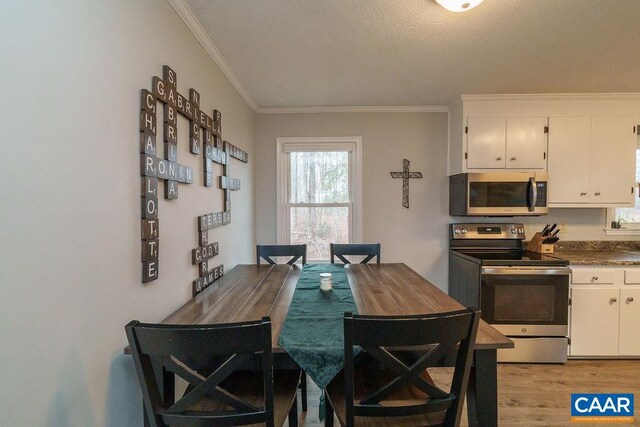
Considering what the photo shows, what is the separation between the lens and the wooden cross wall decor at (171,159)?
1.22 m

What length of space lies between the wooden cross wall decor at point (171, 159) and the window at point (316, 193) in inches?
47.7

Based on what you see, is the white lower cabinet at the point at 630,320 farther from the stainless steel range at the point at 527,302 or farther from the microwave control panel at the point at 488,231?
the microwave control panel at the point at 488,231

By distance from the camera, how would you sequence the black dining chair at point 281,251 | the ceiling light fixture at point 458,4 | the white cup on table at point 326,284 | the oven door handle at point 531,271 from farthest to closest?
the black dining chair at point 281,251
the oven door handle at point 531,271
the white cup on table at point 326,284
the ceiling light fixture at point 458,4

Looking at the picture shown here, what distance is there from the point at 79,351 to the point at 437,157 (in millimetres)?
3211

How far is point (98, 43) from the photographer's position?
1000 millimetres

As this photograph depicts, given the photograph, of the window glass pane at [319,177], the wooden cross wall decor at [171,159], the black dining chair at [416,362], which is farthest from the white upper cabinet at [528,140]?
the wooden cross wall decor at [171,159]

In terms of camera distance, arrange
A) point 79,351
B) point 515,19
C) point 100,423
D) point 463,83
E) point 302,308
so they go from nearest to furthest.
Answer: point 79,351, point 100,423, point 302,308, point 515,19, point 463,83

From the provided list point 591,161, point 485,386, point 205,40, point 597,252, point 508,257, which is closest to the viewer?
point 485,386

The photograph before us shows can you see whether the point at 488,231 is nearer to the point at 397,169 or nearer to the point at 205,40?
the point at 397,169

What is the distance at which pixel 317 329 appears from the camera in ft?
3.97

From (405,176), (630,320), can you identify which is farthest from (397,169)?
(630,320)

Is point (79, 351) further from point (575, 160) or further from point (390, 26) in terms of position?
point (575, 160)

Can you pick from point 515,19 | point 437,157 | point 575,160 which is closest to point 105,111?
point 515,19

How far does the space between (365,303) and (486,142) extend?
2.17 metres
